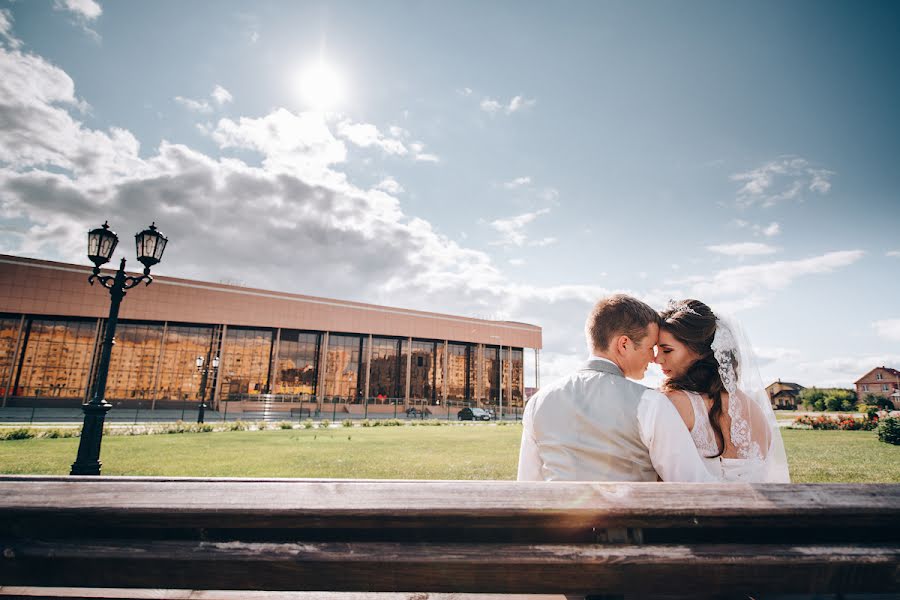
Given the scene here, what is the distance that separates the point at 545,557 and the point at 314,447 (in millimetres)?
14712

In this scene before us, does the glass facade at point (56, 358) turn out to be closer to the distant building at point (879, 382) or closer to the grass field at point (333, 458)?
the grass field at point (333, 458)

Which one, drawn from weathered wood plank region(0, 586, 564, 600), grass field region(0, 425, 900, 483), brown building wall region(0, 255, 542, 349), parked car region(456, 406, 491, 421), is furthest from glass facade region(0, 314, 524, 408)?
weathered wood plank region(0, 586, 564, 600)

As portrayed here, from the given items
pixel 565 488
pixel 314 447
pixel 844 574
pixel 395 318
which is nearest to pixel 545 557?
pixel 565 488

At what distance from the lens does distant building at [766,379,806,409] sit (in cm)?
8200

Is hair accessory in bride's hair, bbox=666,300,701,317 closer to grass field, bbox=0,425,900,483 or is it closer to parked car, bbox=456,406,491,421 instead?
grass field, bbox=0,425,900,483

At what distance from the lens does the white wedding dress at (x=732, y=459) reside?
267 cm

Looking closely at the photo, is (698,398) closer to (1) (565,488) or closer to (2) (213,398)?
(1) (565,488)

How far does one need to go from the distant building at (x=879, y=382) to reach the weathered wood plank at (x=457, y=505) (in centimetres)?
10595

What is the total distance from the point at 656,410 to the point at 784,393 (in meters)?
109

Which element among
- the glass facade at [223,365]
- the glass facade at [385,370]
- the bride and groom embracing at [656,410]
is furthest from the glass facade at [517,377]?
the bride and groom embracing at [656,410]

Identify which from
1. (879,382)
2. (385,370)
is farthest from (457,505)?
(879,382)

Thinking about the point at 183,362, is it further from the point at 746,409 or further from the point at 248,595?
the point at 746,409

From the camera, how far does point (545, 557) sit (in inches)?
43.8

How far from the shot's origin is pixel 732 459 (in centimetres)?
272
